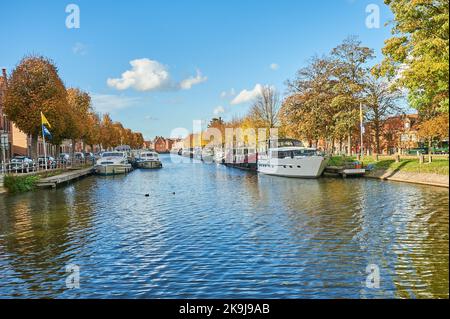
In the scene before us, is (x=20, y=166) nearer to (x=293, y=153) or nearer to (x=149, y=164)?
(x=149, y=164)

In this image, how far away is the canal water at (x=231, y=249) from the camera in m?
9.73

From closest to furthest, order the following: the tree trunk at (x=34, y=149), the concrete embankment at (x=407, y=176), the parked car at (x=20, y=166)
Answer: the concrete embankment at (x=407, y=176) → the parked car at (x=20, y=166) → the tree trunk at (x=34, y=149)

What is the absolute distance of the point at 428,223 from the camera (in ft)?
51.9

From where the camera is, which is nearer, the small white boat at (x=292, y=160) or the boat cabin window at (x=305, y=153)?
the small white boat at (x=292, y=160)

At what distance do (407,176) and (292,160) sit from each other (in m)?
10.9

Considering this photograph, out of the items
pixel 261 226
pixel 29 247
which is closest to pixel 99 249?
pixel 29 247

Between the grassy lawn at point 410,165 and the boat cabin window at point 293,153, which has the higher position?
the boat cabin window at point 293,153

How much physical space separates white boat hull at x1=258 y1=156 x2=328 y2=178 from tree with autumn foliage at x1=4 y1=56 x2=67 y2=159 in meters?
21.5

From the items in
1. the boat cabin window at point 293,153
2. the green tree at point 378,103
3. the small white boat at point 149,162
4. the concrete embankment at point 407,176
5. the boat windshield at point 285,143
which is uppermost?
the green tree at point 378,103

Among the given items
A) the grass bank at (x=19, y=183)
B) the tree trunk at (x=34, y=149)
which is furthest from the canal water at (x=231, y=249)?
the tree trunk at (x=34, y=149)

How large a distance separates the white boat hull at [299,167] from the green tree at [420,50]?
34.7ft

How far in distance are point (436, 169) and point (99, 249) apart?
2423cm

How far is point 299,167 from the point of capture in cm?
4062

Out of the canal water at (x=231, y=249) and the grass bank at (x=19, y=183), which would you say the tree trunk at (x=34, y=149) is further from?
the canal water at (x=231, y=249)
